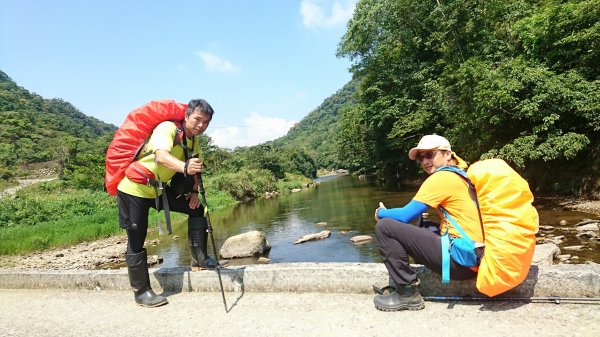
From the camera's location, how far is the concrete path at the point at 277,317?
275cm

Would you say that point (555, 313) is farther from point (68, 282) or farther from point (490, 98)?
point (490, 98)

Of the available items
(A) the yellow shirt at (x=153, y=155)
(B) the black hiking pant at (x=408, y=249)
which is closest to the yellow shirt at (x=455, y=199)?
(B) the black hiking pant at (x=408, y=249)

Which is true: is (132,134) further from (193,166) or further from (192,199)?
(192,199)

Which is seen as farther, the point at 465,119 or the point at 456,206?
the point at 465,119

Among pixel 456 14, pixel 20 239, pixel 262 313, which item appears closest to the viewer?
pixel 262 313

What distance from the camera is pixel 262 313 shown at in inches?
141

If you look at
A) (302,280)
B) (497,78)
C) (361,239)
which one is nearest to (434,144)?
(302,280)

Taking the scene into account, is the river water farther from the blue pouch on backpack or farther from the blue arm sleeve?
the blue arm sleeve

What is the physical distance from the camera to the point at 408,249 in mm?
3150

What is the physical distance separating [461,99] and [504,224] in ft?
61.2

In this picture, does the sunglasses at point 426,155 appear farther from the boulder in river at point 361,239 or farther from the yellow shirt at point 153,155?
the boulder in river at point 361,239

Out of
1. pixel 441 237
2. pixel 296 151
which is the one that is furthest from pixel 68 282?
pixel 296 151

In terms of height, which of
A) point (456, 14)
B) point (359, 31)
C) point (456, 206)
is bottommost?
point (456, 206)

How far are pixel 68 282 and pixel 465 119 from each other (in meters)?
18.5
